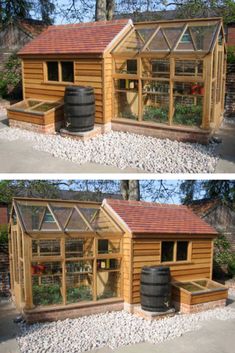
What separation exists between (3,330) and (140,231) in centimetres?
348

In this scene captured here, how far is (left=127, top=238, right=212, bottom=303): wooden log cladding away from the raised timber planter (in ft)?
13.1

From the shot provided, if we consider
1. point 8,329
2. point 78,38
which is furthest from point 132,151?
point 8,329

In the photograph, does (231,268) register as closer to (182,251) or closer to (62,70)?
(182,251)

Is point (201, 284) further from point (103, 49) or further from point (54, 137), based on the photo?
point (103, 49)

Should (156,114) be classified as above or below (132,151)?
above

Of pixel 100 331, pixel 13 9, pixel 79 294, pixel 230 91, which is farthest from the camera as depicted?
pixel 13 9

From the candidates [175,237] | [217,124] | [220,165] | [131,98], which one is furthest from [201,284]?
[131,98]

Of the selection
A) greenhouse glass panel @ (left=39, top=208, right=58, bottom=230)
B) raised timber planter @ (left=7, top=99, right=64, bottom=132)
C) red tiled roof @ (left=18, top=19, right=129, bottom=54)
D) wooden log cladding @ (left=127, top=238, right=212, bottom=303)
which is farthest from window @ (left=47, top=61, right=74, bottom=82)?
wooden log cladding @ (left=127, top=238, right=212, bottom=303)

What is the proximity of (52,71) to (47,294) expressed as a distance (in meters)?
6.34

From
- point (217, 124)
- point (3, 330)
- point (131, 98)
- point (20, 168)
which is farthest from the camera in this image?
point (217, 124)

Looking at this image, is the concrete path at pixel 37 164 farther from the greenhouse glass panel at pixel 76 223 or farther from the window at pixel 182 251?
the window at pixel 182 251

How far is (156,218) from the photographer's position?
377 inches

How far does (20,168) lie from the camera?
8078mm

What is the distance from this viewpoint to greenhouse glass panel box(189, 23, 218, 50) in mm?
8891
